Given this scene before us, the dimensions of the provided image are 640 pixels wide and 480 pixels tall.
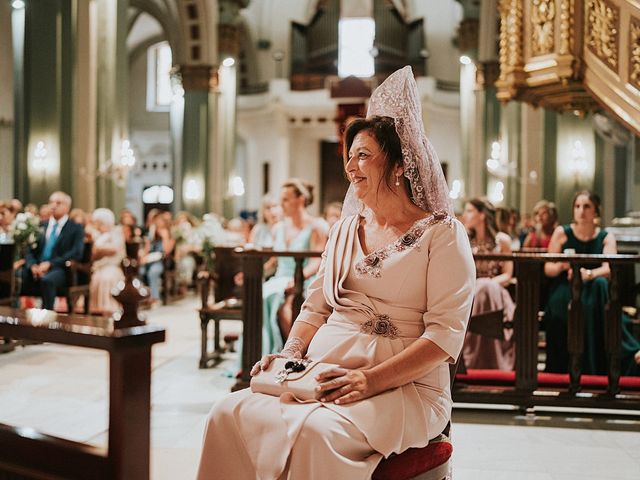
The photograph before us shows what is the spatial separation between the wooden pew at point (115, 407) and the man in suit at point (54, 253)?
637 centimetres

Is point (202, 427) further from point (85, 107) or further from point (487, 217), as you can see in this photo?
point (85, 107)

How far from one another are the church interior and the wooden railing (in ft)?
0.05

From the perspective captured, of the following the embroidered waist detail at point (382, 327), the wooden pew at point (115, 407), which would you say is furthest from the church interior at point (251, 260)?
the embroidered waist detail at point (382, 327)

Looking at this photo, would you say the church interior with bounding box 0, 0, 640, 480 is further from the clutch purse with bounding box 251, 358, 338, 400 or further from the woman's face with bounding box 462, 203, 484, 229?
the clutch purse with bounding box 251, 358, 338, 400

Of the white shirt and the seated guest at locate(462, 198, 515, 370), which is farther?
the white shirt

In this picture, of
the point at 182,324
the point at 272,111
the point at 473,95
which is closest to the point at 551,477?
the point at 182,324

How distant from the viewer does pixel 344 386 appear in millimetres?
2275

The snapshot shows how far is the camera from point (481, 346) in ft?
18.7

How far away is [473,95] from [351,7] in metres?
10.1

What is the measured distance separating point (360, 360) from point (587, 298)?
144 inches

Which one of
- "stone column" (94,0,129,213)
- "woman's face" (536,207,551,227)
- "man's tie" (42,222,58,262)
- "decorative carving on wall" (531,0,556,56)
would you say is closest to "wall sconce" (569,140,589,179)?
"woman's face" (536,207,551,227)

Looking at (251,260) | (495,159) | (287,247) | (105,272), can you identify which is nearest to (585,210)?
(287,247)

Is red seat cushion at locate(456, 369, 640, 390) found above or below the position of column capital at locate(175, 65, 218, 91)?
below

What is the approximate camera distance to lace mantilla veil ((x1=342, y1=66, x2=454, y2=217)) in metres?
2.58
